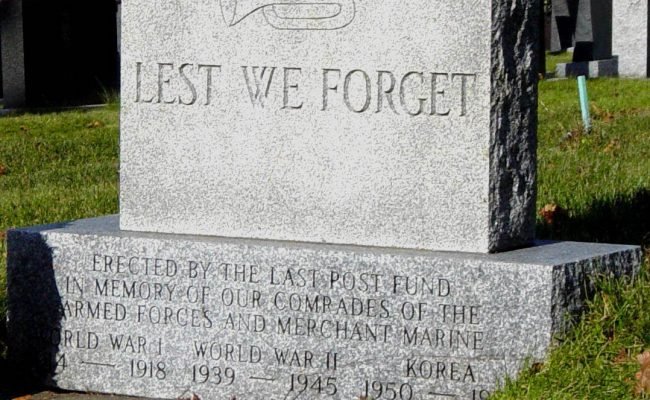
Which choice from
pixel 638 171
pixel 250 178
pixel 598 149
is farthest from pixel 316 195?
pixel 598 149

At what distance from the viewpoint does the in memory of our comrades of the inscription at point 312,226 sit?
190 inches

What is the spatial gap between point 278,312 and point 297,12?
1.09m

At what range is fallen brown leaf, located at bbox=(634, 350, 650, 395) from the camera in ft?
14.2

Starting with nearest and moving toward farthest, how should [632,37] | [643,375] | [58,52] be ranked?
[643,375] → [58,52] → [632,37]

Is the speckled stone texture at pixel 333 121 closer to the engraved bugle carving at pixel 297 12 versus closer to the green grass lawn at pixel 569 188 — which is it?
the engraved bugle carving at pixel 297 12

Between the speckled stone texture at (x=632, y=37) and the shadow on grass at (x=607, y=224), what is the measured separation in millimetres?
12960

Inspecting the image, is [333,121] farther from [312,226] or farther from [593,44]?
[593,44]

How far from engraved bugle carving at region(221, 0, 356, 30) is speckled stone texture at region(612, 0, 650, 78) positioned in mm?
15024

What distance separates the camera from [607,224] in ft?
21.5

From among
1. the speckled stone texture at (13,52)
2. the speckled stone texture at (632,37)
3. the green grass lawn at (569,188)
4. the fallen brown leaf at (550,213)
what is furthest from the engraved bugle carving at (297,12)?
the speckled stone texture at (632,37)

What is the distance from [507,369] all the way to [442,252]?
490 millimetres

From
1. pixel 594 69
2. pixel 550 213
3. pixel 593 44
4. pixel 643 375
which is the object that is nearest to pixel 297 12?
pixel 643 375

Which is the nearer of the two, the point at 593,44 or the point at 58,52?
the point at 58,52

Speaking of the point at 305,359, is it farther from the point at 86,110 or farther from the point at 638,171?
the point at 86,110
